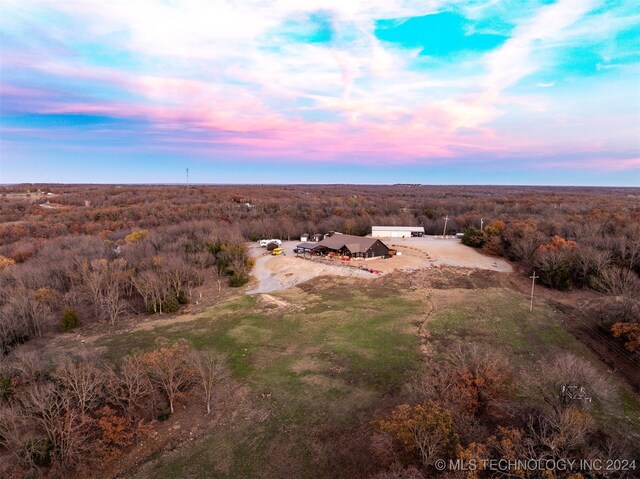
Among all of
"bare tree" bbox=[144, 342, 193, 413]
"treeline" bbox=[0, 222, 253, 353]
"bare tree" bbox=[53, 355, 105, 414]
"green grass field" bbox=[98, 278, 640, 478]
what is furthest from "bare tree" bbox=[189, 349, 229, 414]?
"treeline" bbox=[0, 222, 253, 353]

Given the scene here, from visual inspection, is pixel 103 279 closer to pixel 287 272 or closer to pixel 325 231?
pixel 287 272

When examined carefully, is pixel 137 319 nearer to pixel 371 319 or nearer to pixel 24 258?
pixel 371 319

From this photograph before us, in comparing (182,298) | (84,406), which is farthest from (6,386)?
(182,298)

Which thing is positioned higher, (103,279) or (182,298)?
(103,279)

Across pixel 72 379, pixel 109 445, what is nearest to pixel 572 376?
pixel 109 445

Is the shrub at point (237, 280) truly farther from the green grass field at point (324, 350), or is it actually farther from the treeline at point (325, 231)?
the green grass field at point (324, 350)

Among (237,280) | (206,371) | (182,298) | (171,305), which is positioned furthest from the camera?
(237,280)
